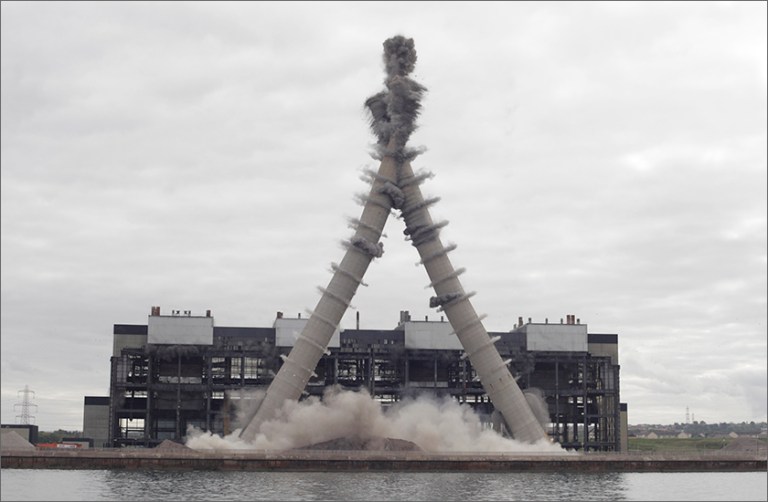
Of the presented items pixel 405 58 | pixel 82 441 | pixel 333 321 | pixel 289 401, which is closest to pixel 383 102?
→ pixel 405 58

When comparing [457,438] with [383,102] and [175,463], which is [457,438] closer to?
[175,463]

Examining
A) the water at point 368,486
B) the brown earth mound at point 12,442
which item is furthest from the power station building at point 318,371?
the water at point 368,486

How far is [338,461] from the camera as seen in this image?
8831cm

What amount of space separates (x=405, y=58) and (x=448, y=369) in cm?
4269

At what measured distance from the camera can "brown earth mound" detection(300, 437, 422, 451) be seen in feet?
308

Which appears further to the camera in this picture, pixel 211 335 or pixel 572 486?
pixel 211 335

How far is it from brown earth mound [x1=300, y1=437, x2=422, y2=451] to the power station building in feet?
76.0

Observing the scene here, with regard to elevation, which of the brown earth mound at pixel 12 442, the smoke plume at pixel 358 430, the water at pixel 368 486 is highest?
the smoke plume at pixel 358 430


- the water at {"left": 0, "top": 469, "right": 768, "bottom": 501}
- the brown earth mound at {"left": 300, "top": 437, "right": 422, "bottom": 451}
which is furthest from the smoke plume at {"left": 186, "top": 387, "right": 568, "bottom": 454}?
the water at {"left": 0, "top": 469, "right": 768, "bottom": 501}

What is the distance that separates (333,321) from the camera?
9956 cm

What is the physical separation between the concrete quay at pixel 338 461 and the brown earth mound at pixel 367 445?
84.2 inches

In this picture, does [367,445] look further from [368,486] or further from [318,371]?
[318,371]

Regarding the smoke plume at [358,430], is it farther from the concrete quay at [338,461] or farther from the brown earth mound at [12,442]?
the brown earth mound at [12,442]

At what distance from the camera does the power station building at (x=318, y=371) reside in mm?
119250
